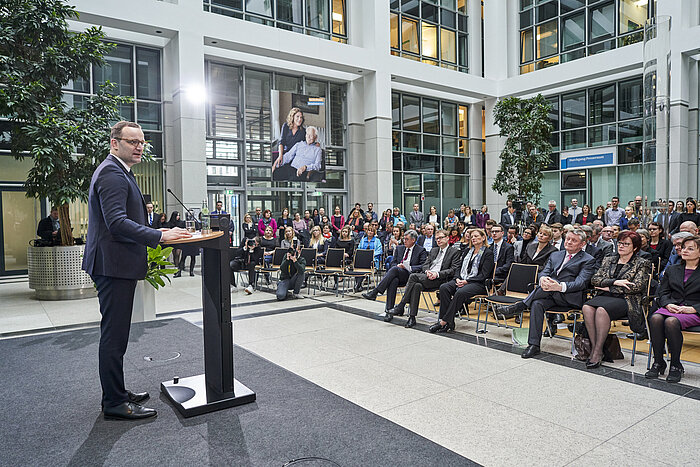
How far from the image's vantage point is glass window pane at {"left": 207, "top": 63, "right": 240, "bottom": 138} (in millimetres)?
16172

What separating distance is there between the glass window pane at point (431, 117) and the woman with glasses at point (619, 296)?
16741 mm

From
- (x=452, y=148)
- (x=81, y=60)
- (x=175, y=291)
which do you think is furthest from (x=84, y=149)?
(x=452, y=148)

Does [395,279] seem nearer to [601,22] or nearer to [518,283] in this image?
[518,283]

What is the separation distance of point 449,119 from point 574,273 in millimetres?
17875

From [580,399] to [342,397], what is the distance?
1978 millimetres

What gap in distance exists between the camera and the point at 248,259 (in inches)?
424

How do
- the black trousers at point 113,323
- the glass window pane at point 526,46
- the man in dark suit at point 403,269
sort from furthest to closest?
1. the glass window pane at point 526,46
2. the man in dark suit at point 403,269
3. the black trousers at point 113,323

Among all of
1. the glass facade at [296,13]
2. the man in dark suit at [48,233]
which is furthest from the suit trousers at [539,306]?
the glass facade at [296,13]

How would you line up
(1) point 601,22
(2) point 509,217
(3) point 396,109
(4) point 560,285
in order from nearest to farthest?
(4) point 560,285
(2) point 509,217
(1) point 601,22
(3) point 396,109

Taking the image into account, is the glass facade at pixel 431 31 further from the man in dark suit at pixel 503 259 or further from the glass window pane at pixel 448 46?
the man in dark suit at pixel 503 259

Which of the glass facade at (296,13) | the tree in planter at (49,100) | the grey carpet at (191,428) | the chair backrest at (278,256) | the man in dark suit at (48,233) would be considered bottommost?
the grey carpet at (191,428)

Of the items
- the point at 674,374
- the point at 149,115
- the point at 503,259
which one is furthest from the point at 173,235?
the point at 149,115

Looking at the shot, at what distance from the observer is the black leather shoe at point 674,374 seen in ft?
14.4

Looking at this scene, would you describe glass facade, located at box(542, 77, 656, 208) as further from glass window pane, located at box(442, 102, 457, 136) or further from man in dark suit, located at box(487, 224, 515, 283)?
man in dark suit, located at box(487, 224, 515, 283)
